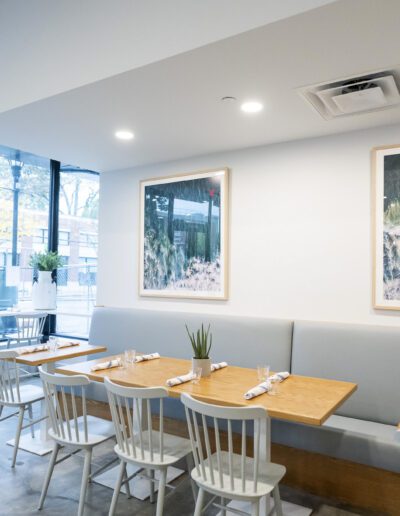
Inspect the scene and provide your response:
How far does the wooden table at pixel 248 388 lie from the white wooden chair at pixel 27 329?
206 cm

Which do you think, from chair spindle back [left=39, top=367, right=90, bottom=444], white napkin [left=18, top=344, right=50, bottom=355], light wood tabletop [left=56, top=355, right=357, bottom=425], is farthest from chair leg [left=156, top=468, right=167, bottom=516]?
white napkin [left=18, top=344, right=50, bottom=355]

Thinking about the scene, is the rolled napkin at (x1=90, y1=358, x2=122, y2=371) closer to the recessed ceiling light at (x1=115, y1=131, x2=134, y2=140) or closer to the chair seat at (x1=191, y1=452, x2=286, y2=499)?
the chair seat at (x1=191, y1=452, x2=286, y2=499)

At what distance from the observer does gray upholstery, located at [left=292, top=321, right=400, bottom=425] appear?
2.76 meters

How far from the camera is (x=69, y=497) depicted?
254cm

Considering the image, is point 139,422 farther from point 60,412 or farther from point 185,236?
point 185,236

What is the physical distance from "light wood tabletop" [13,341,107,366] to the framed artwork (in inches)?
37.9

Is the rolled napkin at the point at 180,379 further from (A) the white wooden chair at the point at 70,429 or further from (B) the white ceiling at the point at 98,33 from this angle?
(B) the white ceiling at the point at 98,33

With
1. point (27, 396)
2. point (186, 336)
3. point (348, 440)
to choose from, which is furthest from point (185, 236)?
point (348, 440)

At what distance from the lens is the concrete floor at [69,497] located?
7.86ft

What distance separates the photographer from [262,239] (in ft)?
11.7

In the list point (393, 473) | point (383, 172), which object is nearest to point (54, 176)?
point (383, 172)

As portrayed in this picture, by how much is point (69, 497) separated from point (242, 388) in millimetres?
1251

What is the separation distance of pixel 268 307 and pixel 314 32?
2.12 meters

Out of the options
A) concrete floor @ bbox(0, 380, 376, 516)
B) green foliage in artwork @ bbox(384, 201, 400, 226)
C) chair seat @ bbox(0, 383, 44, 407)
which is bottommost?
concrete floor @ bbox(0, 380, 376, 516)
